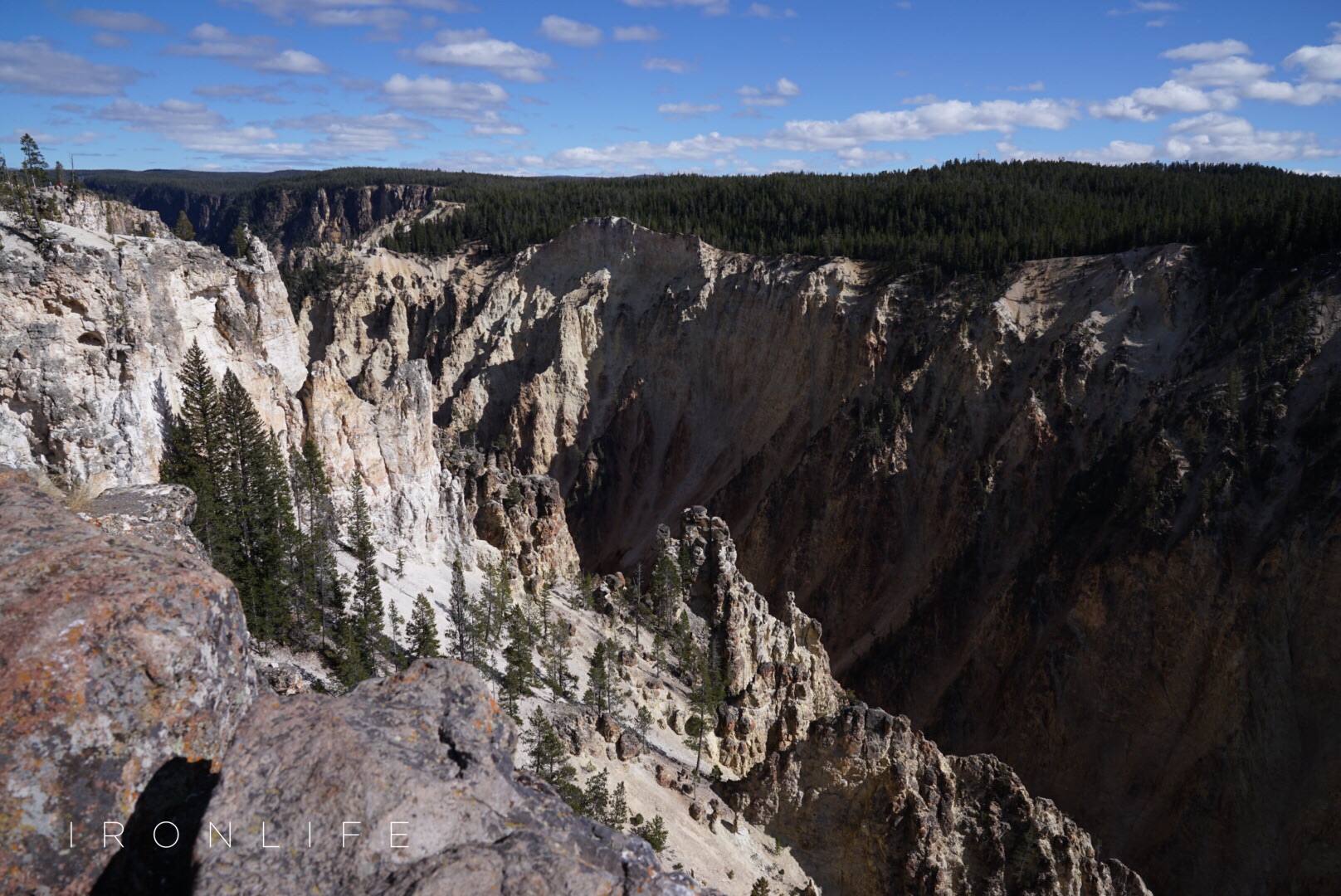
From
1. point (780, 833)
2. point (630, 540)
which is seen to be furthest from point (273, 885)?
point (630, 540)

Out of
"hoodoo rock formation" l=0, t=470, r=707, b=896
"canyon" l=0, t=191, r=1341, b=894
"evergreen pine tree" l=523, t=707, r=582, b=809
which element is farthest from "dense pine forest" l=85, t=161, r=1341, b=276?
"hoodoo rock formation" l=0, t=470, r=707, b=896

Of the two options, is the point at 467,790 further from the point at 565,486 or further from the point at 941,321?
the point at 565,486

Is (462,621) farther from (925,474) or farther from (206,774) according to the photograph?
(925,474)

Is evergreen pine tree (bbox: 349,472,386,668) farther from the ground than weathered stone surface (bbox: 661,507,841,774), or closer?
farther from the ground

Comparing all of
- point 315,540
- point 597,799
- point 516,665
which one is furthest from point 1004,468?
point 315,540

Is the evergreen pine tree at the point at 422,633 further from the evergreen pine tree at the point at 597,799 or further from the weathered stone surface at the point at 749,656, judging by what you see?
the weathered stone surface at the point at 749,656

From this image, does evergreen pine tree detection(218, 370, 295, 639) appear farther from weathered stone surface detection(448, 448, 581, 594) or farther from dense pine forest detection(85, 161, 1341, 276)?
dense pine forest detection(85, 161, 1341, 276)
